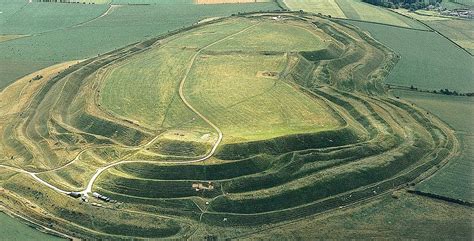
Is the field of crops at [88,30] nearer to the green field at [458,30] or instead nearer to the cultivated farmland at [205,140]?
the cultivated farmland at [205,140]

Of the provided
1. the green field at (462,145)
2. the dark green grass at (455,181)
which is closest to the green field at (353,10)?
the green field at (462,145)

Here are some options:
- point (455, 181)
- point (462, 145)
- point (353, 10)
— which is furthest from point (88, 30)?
point (455, 181)

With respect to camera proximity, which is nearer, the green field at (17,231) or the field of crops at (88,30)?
the green field at (17,231)

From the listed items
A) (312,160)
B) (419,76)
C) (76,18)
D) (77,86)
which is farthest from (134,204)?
(76,18)

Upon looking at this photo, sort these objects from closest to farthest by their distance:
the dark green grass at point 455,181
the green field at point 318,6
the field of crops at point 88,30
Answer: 1. the dark green grass at point 455,181
2. the field of crops at point 88,30
3. the green field at point 318,6

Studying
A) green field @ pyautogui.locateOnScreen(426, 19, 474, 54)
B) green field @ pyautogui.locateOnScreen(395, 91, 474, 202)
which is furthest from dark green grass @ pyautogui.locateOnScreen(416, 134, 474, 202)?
green field @ pyautogui.locateOnScreen(426, 19, 474, 54)

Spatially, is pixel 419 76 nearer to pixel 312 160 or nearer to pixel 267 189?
pixel 312 160

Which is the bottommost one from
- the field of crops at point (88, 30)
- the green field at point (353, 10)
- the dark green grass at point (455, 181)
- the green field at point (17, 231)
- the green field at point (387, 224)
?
the green field at point (17, 231)
